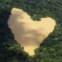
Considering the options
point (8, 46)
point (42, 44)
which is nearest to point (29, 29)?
point (42, 44)

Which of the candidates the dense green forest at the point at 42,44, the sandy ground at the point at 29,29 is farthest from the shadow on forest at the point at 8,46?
the sandy ground at the point at 29,29

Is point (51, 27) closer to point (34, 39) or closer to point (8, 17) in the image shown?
point (34, 39)

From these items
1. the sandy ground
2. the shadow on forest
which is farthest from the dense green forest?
the sandy ground

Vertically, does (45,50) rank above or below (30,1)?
below

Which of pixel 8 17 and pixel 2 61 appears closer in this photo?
pixel 2 61

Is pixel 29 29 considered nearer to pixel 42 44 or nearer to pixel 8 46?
pixel 42 44

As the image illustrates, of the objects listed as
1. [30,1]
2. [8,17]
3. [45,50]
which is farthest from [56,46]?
[30,1]
